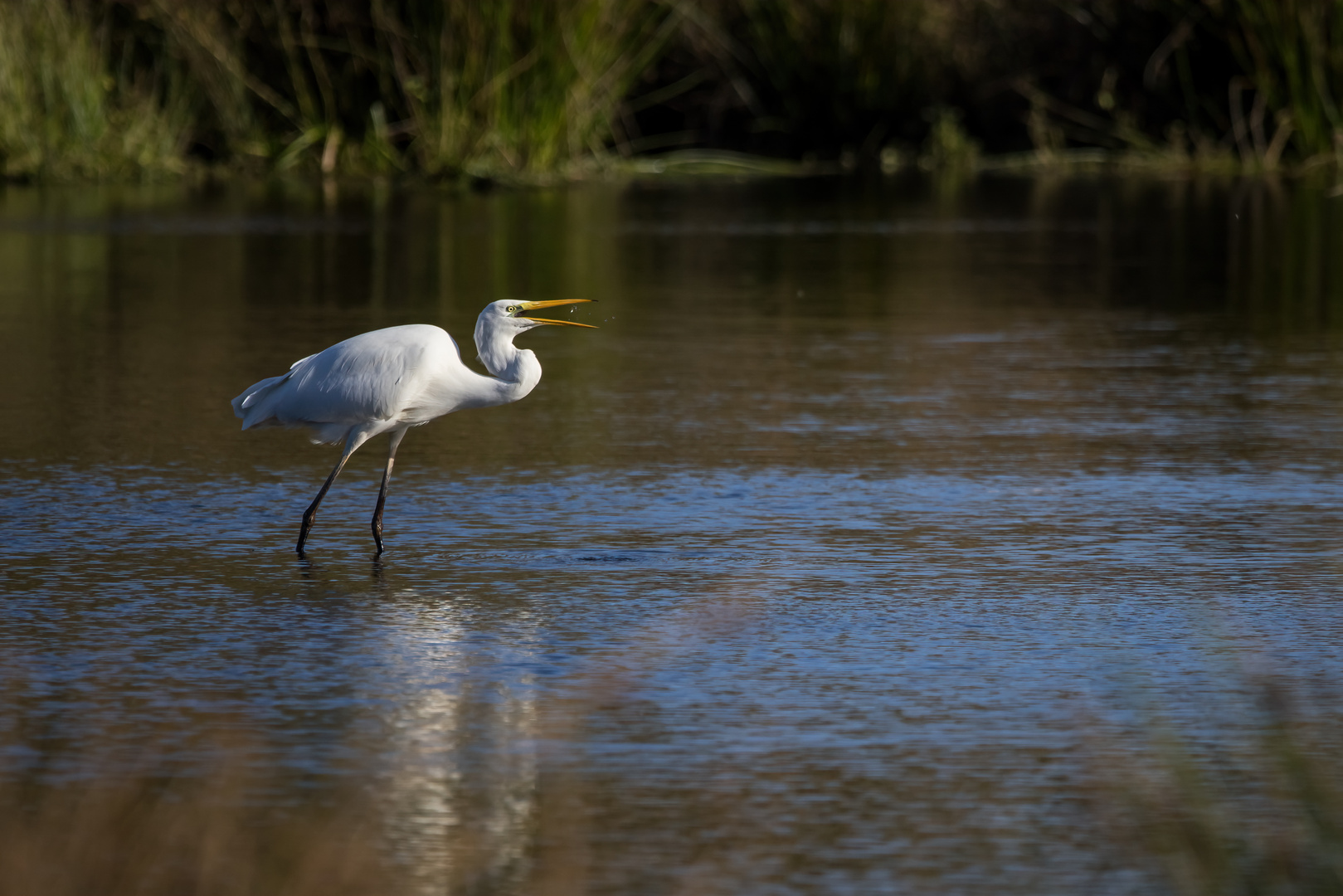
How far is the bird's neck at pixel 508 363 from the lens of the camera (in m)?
6.50

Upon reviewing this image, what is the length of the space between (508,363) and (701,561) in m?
0.83

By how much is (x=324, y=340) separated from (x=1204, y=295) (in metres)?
4.89

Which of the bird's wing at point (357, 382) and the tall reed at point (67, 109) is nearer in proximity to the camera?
the bird's wing at point (357, 382)

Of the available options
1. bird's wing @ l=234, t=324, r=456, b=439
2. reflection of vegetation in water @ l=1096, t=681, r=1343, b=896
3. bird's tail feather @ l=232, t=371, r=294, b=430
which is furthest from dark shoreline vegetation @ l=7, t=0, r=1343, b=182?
reflection of vegetation in water @ l=1096, t=681, r=1343, b=896

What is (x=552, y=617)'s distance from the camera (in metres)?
5.56

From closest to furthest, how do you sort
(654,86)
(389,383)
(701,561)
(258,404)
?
(701,561)
(389,383)
(258,404)
(654,86)

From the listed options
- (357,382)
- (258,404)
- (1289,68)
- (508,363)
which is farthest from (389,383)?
(1289,68)

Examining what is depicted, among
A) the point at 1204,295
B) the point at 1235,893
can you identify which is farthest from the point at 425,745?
the point at 1204,295

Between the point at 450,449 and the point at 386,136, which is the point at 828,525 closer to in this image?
the point at 450,449

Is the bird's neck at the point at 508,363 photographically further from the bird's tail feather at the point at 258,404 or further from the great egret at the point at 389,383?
the bird's tail feather at the point at 258,404

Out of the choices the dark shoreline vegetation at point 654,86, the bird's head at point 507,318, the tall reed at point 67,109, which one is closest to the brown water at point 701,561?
the bird's head at point 507,318

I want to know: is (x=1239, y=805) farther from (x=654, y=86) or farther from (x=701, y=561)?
(x=654, y=86)

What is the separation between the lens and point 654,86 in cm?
2572

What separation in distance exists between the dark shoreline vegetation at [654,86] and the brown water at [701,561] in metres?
7.17
